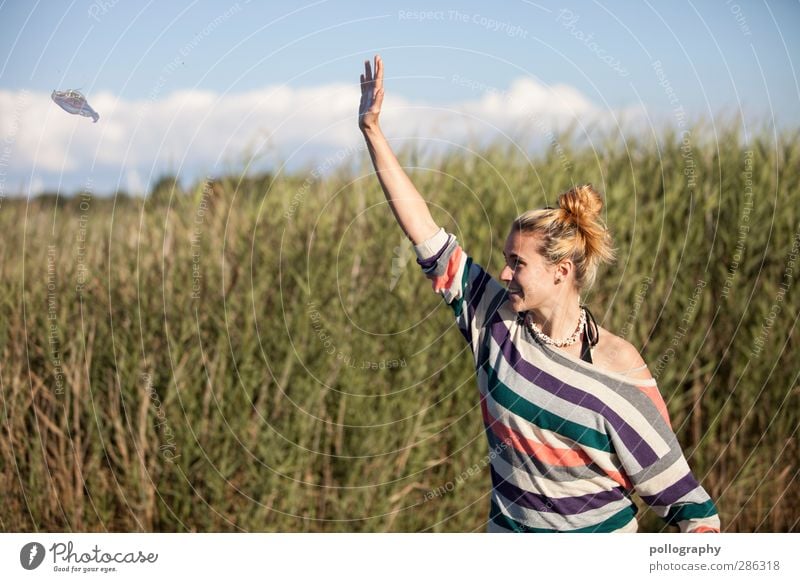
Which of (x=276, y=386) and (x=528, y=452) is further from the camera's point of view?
(x=276, y=386)

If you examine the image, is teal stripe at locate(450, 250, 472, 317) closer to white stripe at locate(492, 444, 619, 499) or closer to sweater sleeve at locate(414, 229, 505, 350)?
sweater sleeve at locate(414, 229, 505, 350)

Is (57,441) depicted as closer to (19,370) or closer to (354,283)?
(19,370)

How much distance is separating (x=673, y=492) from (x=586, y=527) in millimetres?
259

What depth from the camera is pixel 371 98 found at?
2623mm

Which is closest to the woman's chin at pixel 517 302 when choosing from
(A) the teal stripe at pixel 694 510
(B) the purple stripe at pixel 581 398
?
(B) the purple stripe at pixel 581 398

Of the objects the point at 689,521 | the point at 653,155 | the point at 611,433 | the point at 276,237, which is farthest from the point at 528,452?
the point at 653,155

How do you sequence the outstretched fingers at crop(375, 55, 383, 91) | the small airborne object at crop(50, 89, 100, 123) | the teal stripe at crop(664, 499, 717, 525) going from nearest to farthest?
the teal stripe at crop(664, 499, 717, 525) < the outstretched fingers at crop(375, 55, 383, 91) < the small airborne object at crop(50, 89, 100, 123)

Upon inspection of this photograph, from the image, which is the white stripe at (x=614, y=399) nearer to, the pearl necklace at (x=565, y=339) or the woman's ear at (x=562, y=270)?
the pearl necklace at (x=565, y=339)

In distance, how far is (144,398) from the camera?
422 centimetres

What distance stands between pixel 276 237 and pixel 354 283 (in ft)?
1.53

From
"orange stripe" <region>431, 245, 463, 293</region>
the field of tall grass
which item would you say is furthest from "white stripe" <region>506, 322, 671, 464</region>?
the field of tall grass

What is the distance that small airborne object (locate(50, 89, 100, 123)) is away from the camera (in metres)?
3.41

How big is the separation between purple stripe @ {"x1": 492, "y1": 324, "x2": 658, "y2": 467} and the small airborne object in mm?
1971

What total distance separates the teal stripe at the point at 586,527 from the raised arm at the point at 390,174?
0.78 metres
